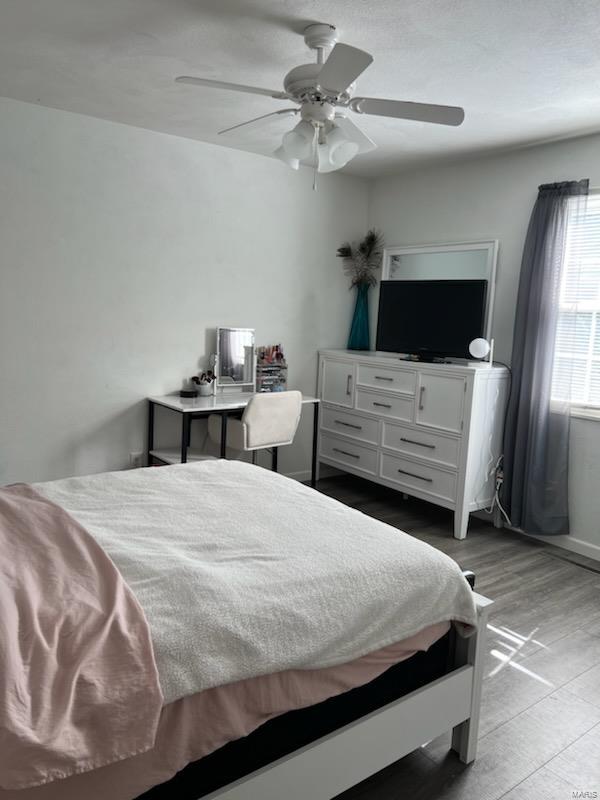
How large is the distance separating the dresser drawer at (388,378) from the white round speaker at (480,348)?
0.42 metres

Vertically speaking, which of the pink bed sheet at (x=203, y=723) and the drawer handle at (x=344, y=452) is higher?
the pink bed sheet at (x=203, y=723)

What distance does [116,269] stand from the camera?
149 inches

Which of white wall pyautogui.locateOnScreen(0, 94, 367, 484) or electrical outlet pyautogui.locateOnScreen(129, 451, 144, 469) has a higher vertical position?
white wall pyautogui.locateOnScreen(0, 94, 367, 484)

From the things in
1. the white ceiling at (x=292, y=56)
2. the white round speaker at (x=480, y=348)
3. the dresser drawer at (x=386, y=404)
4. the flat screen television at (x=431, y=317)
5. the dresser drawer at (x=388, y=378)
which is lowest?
the dresser drawer at (x=386, y=404)

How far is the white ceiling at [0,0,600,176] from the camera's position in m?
2.15

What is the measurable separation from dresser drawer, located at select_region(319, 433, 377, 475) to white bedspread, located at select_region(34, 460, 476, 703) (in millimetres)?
2048

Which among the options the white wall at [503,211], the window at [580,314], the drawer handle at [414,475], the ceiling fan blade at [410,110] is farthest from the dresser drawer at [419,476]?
the ceiling fan blade at [410,110]

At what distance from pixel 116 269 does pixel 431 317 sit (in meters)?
2.11

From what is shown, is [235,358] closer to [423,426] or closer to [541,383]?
[423,426]

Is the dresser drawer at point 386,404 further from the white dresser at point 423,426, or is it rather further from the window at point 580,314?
the window at point 580,314

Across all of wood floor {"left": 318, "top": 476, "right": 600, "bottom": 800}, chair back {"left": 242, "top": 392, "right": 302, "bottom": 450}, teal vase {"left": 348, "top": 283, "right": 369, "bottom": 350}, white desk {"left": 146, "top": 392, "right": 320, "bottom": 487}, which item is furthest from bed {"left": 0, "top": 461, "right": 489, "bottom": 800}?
teal vase {"left": 348, "top": 283, "right": 369, "bottom": 350}

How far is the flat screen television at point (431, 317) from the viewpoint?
3.91m

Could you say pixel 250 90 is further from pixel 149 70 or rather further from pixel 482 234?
pixel 482 234

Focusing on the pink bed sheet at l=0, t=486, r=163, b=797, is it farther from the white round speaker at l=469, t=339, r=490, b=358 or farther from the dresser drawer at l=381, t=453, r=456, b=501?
the white round speaker at l=469, t=339, r=490, b=358
